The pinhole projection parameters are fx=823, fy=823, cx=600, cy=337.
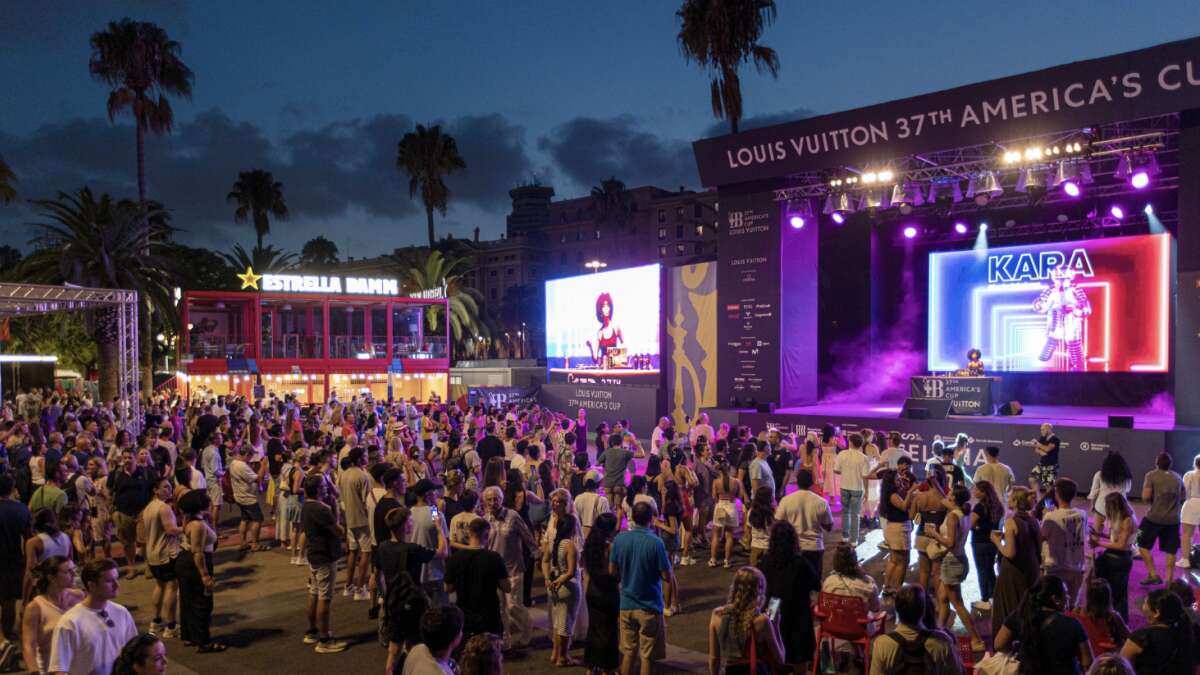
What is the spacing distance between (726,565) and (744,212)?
12.1 metres

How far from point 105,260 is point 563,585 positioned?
988 inches

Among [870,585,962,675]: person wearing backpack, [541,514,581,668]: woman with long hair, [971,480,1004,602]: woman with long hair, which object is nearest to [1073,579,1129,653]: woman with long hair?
[870,585,962,675]: person wearing backpack

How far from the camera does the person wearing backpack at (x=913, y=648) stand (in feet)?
14.1

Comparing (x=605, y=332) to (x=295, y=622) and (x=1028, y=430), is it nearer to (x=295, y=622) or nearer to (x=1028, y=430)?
(x=1028, y=430)

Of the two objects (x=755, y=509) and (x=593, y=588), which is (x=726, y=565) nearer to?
(x=755, y=509)

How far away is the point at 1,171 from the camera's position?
99.5 ft

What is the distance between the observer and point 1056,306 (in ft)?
65.5

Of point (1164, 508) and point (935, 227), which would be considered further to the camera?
point (935, 227)

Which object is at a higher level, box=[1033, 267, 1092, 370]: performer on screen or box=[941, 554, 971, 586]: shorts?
box=[1033, 267, 1092, 370]: performer on screen

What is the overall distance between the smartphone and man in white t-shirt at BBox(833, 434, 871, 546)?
5.67 meters

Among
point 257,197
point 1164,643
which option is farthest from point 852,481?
point 257,197

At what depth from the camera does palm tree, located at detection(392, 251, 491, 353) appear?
45.8 m

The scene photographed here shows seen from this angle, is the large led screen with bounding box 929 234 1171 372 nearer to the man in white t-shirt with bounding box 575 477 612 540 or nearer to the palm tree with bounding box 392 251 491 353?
the man in white t-shirt with bounding box 575 477 612 540

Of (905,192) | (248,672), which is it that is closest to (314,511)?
(248,672)
